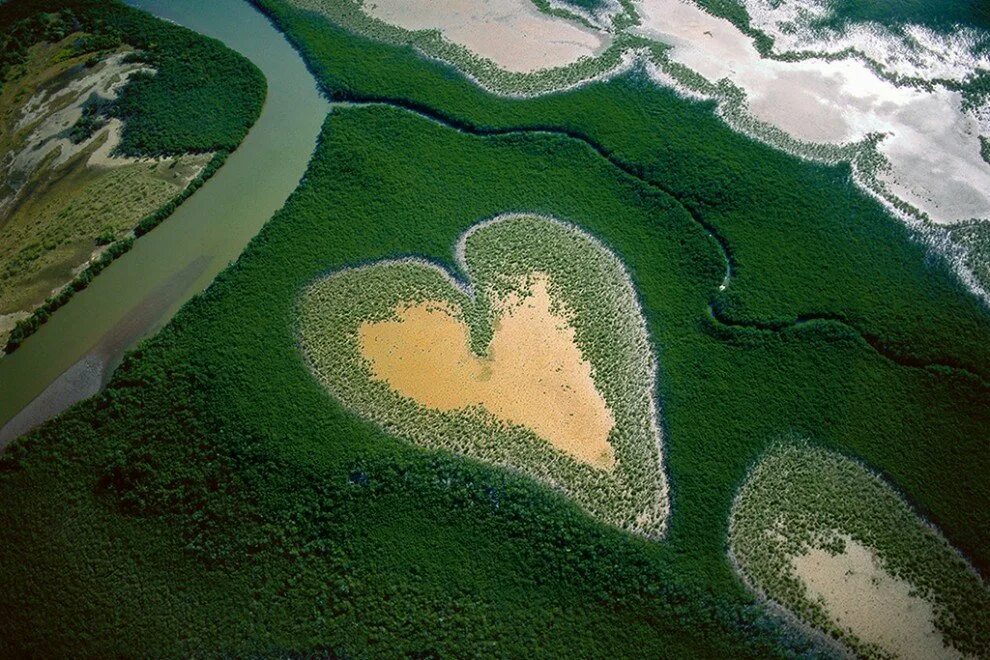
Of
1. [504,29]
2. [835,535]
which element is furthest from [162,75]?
[835,535]

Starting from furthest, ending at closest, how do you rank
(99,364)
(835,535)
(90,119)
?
(90,119), (99,364), (835,535)

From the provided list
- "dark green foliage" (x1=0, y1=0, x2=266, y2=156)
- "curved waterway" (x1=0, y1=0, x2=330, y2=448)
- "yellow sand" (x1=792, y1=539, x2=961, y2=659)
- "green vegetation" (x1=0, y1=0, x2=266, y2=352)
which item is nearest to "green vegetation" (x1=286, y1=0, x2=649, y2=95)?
"curved waterway" (x1=0, y1=0, x2=330, y2=448)

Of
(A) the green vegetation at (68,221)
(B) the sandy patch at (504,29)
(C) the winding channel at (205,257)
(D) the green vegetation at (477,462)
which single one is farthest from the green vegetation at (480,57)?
(A) the green vegetation at (68,221)

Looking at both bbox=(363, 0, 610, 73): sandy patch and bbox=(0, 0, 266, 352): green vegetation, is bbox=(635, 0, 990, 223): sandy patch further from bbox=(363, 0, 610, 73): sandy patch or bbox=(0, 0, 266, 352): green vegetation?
bbox=(0, 0, 266, 352): green vegetation

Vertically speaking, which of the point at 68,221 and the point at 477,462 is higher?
the point at 477,462

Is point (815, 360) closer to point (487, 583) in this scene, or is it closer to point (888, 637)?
point (888, 637)

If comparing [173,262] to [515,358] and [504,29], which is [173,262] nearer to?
[515,358]

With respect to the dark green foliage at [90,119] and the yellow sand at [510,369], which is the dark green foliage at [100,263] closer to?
the dark green foliage at [90,119]
